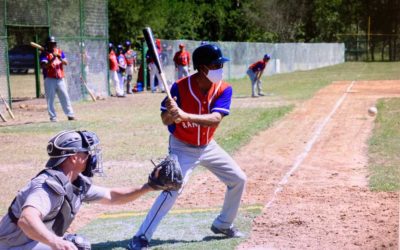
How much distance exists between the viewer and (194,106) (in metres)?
6.46

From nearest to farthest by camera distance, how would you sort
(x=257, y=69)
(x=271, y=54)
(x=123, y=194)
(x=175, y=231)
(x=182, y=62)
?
(x=123, y=194), (x=175, y=231), (x=257, y=69), (x=182, y=62), (x=271, y=54)

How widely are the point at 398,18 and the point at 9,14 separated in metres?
51.5

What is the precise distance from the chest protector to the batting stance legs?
1553 millimetres

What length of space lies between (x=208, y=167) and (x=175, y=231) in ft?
3.27

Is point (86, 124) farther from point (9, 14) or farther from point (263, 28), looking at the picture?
point (263, 28)

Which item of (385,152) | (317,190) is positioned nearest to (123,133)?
(385,152)

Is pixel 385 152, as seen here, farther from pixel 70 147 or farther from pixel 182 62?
pixel 182 62

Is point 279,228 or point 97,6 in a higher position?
point 97,6

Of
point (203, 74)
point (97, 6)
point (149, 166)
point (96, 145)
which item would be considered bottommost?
point (149, 166)

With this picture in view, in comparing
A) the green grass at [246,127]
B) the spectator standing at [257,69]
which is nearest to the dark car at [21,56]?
the spectator standing at [257,69]

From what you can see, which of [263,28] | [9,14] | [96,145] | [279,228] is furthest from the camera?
[263,28]

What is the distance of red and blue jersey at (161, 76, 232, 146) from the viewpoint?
6.42m

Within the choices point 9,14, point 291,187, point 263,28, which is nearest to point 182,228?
point 291,187

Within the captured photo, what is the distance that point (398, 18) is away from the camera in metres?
65.4
